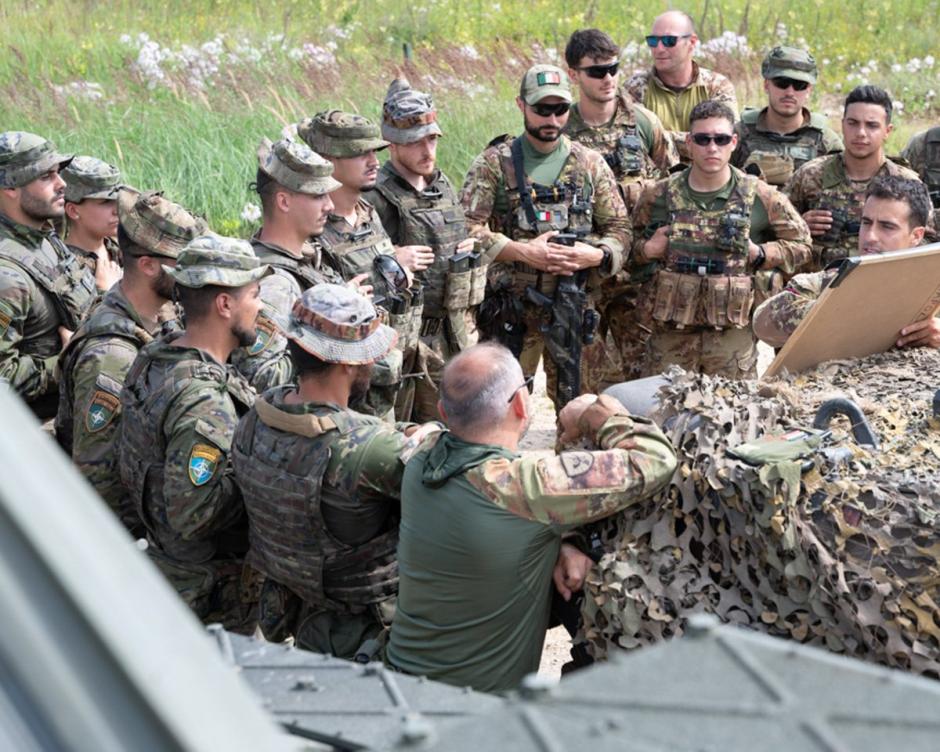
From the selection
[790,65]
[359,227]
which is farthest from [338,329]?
[790,65]

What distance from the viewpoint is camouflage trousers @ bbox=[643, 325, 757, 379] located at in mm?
6730

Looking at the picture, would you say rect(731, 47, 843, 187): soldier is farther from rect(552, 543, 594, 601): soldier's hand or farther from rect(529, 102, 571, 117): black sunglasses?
rect(552, 543, 594, 601): soldier's hand

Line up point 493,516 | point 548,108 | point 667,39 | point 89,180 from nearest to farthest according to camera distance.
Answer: point 493,516, point 89,180, point 548,108, point 667,39

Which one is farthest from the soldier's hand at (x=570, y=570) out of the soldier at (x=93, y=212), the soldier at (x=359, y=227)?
the soldier at (x=93, y=212)

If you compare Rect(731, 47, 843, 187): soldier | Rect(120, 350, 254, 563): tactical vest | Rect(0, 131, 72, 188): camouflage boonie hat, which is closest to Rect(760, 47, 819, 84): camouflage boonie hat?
Rect(731, 47, 843, 187): soldier

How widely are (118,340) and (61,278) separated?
3.43 ft

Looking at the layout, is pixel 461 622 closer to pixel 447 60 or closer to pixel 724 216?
pixel 724 216

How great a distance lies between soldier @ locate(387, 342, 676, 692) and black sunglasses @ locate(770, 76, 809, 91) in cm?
454

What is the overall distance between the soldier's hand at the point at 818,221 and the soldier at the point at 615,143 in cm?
97

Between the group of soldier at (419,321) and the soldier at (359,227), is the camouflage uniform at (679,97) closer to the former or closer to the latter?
the group of soldier at (419,321)

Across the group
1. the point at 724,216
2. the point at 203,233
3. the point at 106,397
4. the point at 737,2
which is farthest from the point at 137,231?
the point at 737,2

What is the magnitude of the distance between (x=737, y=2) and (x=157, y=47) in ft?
28.8

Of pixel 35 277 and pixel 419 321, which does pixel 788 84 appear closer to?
pixel 419 321

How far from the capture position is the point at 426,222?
6289mm
